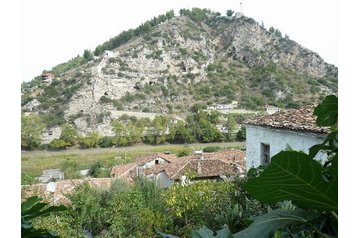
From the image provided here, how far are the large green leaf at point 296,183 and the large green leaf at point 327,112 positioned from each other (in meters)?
0.10

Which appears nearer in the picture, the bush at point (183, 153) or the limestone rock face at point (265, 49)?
the bush at point (183, 153)

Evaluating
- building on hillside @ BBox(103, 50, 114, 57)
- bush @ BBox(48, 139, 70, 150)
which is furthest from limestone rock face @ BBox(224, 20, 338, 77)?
bush @ BBox(48, 139, 70, 150)

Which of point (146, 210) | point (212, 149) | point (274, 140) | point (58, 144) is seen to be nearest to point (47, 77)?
point (58, 144)

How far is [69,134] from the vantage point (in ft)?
65.2

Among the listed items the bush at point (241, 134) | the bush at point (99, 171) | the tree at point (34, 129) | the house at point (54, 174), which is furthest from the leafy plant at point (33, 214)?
the bush at point (241, 134)

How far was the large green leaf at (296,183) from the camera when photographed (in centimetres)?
26

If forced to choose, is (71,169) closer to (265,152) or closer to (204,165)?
(204,165)

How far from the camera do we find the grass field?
1762cm

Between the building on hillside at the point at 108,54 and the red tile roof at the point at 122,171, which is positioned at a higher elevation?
the building on hillside at the point at 108,54

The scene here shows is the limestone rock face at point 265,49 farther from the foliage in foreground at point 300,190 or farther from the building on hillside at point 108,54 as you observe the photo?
the foliage in foreground at point 300,190

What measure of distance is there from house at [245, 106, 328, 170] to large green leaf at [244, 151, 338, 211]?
146 inches
